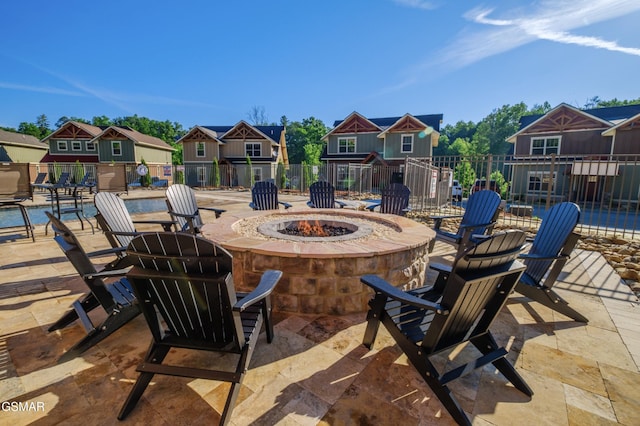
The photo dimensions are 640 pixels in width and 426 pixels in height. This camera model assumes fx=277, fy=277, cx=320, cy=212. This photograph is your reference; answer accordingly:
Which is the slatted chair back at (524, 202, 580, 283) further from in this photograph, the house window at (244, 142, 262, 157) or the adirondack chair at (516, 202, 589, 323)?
the house window at (244, 142, 262, 157)

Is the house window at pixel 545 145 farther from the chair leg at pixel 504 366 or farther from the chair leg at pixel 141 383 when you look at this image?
the chair leg at pixel 141 383

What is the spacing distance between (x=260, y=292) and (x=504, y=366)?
1.58 m

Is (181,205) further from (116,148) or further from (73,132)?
(73,132)

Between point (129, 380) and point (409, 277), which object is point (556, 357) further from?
point (129, 380)

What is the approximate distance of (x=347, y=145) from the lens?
23.0m

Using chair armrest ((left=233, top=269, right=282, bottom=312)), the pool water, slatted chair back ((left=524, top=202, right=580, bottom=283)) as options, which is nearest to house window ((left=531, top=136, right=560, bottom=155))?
slatted chair back ((left=524, top=202, right=580, bottom=283))

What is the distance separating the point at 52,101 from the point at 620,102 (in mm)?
81299

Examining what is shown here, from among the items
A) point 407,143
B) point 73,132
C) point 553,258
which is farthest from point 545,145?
point 73,132

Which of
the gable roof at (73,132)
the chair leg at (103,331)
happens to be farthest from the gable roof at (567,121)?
the gable roof at (73,132)

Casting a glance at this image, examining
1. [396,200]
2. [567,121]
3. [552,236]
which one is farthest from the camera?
[567,121]

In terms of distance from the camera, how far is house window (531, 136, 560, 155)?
17.0 meters

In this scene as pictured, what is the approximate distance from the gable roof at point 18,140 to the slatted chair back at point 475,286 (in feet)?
119

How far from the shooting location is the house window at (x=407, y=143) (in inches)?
816
